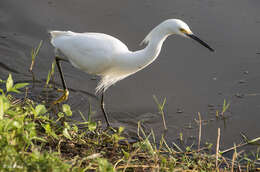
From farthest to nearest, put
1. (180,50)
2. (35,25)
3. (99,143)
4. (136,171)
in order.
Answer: (35,25) → (180,50) → (99,143) → (136,171)

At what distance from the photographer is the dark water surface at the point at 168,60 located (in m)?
4.59

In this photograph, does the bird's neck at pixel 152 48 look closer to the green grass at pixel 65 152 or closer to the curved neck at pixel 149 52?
the curved neck at pixel 149 52

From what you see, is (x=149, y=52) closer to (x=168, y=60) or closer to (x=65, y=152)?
(x=65, y=152)

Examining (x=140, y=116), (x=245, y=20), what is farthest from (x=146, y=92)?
(x=245, y=20)

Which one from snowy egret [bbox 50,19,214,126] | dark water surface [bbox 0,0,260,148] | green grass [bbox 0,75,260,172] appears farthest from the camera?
dark water surface [bbox 0,0,260,148]

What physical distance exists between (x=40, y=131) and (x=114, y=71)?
125 cm

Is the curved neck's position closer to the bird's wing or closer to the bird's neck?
the bird's neck

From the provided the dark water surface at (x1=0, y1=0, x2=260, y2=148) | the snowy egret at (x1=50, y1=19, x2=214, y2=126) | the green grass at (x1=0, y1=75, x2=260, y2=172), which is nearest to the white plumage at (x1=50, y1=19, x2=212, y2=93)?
the snowy egret at (x1=50, y1=19, x2=214, y2=126)

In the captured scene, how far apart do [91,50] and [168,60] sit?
1.49 meters

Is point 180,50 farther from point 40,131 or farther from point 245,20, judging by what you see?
point 40,131

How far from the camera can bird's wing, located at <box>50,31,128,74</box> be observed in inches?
164

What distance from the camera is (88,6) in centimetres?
623

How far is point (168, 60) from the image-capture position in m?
5.31

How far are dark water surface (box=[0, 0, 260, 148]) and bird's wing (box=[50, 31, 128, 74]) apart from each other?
0.63 m
